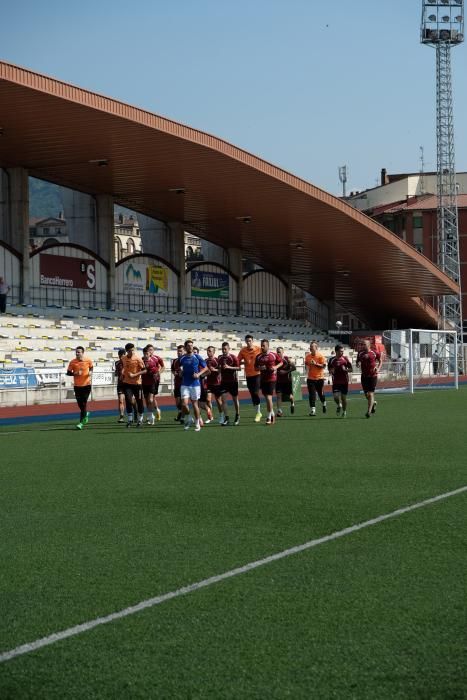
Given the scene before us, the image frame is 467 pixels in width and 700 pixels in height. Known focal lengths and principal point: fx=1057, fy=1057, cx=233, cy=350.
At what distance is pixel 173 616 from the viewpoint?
19.8 ft

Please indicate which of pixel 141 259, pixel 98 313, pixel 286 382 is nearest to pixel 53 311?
pixel 98 313

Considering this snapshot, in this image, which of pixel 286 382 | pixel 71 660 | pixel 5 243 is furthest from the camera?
pixel 5 243

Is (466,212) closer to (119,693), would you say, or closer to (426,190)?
(426,190)

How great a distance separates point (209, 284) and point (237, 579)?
48.9 metres

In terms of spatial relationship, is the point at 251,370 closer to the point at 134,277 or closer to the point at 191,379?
the point at 191,379

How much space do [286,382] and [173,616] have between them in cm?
2197

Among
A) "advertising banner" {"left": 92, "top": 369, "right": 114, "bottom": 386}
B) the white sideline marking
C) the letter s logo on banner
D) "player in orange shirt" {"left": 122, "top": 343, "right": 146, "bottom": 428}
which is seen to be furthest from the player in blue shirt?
the letter s logo on banner

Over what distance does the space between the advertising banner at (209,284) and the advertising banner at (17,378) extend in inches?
918

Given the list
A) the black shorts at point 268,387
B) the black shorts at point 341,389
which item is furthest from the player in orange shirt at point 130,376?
the black shorts at point 341,389

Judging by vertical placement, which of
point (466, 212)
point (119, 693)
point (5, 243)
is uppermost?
point (466, 212)

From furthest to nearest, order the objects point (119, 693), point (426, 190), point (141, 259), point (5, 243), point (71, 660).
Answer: point (426, 190) → point (141, 259) → point (5, 243) → point (71, 660) → point (119, 693)

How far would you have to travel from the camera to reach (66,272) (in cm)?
4538

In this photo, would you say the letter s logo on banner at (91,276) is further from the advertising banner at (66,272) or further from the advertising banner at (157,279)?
the advertising banner at (157,279)

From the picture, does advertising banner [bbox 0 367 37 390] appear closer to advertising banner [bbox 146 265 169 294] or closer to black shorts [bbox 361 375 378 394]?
black shorts [bbox 361 375 378 394]
